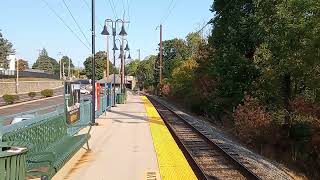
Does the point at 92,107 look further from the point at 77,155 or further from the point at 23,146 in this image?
the point at 23,146

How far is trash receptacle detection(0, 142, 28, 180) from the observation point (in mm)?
5836

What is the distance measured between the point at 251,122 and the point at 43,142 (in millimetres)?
15721

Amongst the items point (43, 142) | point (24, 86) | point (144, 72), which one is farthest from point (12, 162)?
point (144, 72)

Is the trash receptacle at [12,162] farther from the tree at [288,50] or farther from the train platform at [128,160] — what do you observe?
the tree at [288,50]

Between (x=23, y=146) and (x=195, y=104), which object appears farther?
(x=195, y=104)

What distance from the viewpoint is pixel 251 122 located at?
78.5ft

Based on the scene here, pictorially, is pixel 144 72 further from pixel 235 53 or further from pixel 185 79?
pixel 235 53

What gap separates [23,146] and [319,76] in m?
17.3

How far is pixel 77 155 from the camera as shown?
42.4 feet

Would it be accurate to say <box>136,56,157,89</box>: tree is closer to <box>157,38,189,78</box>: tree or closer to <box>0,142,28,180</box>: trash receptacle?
<box>157,38,189,78</box>: tree

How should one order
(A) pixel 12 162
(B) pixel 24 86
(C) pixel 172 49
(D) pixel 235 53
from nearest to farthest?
1. (A) pixel 12 162
2. (D) pixel 235 53
3. (B) pixel 24 86
4. (C) pixel 172 49

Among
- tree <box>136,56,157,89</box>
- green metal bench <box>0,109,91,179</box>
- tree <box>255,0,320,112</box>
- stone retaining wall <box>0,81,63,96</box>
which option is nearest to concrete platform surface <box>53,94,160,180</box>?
green metal bench <box>0,109,91,179</box>

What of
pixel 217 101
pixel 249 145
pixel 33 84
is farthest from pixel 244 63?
pixel 33 84

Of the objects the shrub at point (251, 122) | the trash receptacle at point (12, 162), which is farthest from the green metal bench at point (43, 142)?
the shrub at point (251, 122)
